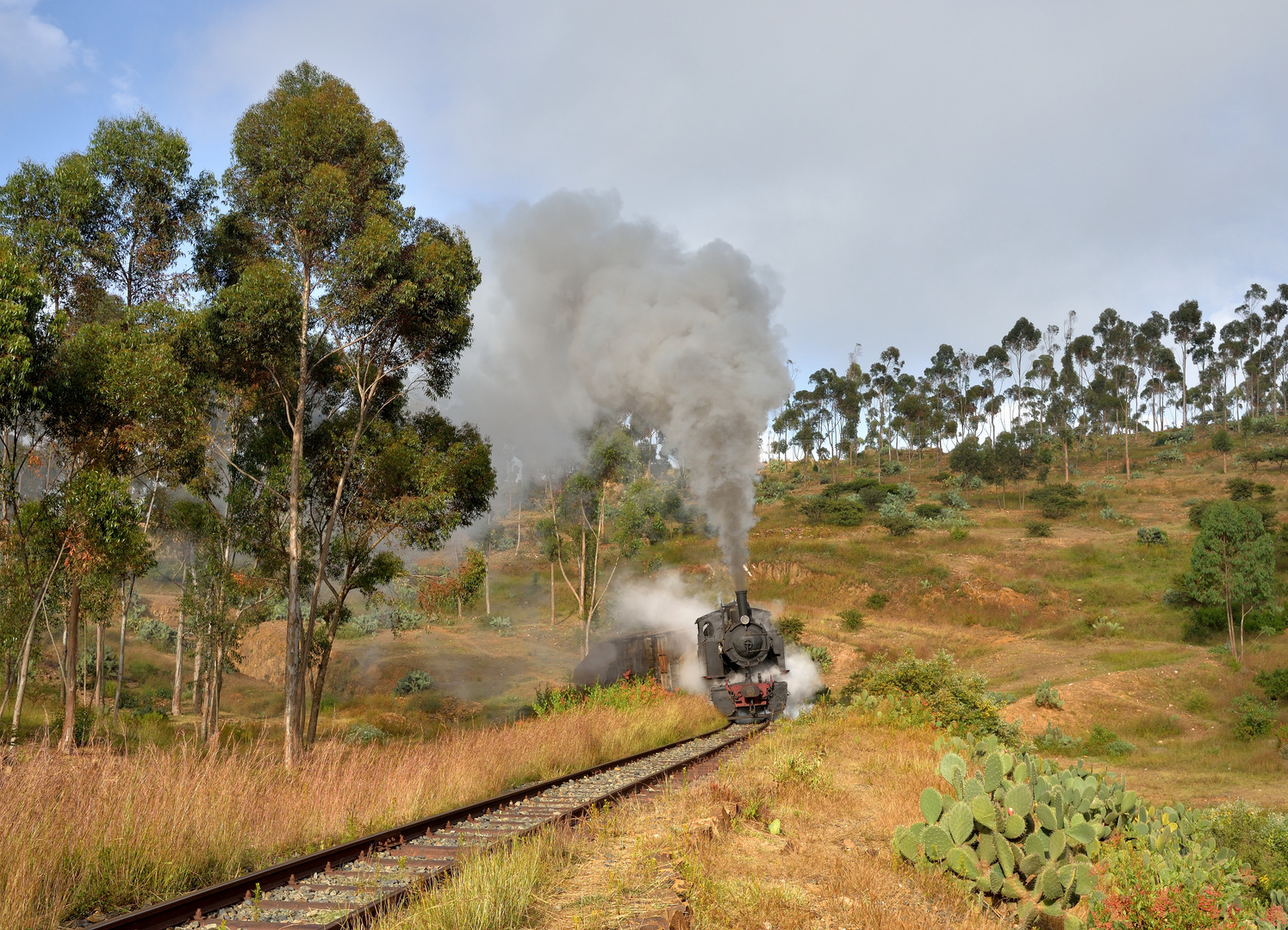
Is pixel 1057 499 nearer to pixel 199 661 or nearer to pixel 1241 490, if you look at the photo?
pixel 1241 490

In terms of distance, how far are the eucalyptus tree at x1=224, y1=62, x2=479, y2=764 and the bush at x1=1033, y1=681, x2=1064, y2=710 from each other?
20.5 meters

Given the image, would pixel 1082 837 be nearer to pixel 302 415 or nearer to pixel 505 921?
pixel 505 921

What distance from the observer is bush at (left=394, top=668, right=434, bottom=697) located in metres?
33.1

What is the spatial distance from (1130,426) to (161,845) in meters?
120

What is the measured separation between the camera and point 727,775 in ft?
33.0

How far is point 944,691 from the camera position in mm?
16375

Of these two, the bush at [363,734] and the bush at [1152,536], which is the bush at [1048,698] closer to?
the bush at [363,734]

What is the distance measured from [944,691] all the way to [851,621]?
23.1 m

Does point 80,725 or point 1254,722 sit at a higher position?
point 80,725

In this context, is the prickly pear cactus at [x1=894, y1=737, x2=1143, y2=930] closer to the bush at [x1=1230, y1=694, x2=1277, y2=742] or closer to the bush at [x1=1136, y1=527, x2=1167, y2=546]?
the bush at [x1=1230, y1=694, x2=1277, y2=742]

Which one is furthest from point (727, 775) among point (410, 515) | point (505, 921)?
point (410, 515)

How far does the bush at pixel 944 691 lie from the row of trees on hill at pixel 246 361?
10.2 m

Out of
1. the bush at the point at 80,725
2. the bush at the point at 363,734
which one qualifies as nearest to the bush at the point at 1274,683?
the bush at the point at 363,734

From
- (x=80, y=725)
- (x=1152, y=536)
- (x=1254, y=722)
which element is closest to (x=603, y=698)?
(x=80, y=725)
